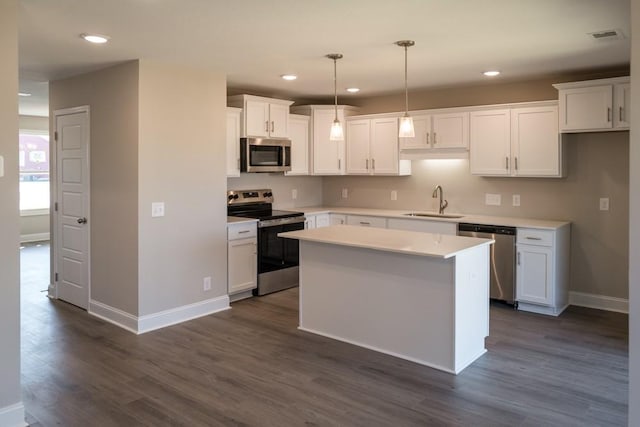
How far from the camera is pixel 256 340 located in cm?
429

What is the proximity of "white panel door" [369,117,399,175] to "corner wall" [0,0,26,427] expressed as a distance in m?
4.40

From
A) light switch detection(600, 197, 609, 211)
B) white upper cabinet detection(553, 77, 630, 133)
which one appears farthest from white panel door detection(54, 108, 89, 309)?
light switch detection(600, 197, 609, 211)

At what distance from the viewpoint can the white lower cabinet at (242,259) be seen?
17.5ft

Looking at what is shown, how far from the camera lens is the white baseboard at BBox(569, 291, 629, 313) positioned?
509cm

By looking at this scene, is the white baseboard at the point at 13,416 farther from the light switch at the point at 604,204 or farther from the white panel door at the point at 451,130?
the light switch at the point at 604,204

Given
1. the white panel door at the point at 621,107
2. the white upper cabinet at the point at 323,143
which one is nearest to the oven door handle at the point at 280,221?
the white upper cabinet at the point at 323,143

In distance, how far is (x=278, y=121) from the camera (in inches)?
241

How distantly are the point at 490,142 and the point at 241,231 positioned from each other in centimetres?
292

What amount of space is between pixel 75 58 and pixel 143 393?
9.49 ft

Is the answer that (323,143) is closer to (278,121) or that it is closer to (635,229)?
(278,121)

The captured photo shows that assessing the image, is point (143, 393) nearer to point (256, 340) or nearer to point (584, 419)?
point (256, 340)

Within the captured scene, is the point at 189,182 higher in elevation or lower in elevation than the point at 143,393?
higher

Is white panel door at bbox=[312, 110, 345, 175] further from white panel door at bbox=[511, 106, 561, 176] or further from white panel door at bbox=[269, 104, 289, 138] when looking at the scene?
white panel door at bbox=[511, 106, 561, 176]

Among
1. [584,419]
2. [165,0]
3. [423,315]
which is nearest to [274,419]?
[423,315]
